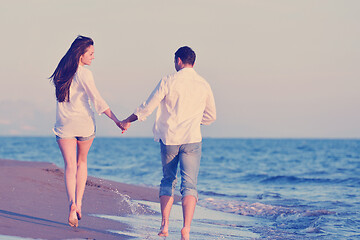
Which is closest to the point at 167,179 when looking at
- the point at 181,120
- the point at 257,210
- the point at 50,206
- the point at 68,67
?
the point at 181,120

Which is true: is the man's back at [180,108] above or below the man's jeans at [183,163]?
above

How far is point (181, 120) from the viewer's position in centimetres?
487

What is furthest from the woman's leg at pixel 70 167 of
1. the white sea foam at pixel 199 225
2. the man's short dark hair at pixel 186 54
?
the man's short dark hair at pixel 186 54

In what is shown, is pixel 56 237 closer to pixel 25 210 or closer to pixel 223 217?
pixel 25 210

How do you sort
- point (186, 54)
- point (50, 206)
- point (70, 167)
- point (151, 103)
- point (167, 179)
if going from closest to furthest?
point (151, 103) < point (186, 54) < point (167, 179) < point (70, 167) < point (50, 206)

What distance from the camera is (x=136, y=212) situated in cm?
733

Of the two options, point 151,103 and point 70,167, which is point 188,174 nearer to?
point 151,103

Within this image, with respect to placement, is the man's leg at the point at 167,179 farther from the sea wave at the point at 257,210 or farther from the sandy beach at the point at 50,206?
the sea wave at the point at 257,210

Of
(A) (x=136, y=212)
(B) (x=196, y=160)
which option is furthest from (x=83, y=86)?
(A) (x=136, y=212)

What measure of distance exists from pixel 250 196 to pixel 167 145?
8121 mm

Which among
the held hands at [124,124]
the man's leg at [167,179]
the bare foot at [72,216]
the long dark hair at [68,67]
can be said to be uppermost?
the long dark hair at [68,67]

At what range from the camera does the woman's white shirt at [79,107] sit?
5047 mm

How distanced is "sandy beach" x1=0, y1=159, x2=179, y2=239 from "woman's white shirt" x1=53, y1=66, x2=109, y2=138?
0.96m

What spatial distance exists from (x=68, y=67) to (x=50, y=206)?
7.39 feet
